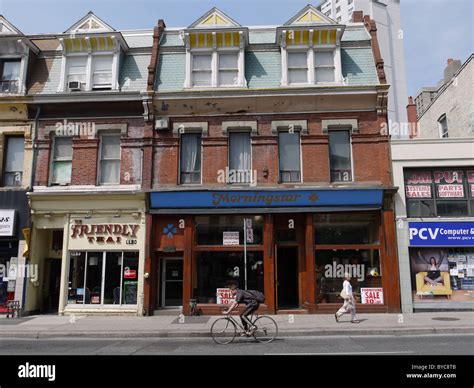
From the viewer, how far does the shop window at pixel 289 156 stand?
17031 mm

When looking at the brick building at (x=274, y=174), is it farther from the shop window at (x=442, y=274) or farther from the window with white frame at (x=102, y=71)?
the window with white frame at (x=102, y=71)

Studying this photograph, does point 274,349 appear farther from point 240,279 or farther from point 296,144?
point 296,144

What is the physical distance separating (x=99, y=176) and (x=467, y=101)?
60.7ft

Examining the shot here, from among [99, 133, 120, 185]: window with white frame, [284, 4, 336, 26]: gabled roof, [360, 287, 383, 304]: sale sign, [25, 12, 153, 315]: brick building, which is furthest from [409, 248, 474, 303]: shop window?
[99, 133, 120, 185]: window with white frame

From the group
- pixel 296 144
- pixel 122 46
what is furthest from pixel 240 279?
pixel 122 46

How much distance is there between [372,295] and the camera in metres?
16.0

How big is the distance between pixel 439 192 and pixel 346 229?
431 cm

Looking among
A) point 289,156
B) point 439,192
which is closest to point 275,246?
point 289,156

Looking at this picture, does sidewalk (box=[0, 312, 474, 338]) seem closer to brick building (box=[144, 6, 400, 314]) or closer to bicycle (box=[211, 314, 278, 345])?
bicycle (box=[211, 314, 278, 345])

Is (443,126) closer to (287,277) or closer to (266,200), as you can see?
(266,200)

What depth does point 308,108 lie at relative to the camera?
676 inches

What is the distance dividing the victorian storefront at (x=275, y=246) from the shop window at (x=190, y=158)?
Answer: 105cm

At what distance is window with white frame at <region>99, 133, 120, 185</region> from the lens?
17.5 m

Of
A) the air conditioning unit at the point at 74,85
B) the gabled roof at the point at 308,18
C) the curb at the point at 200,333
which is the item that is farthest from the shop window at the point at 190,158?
the curb at the point at 200,333
